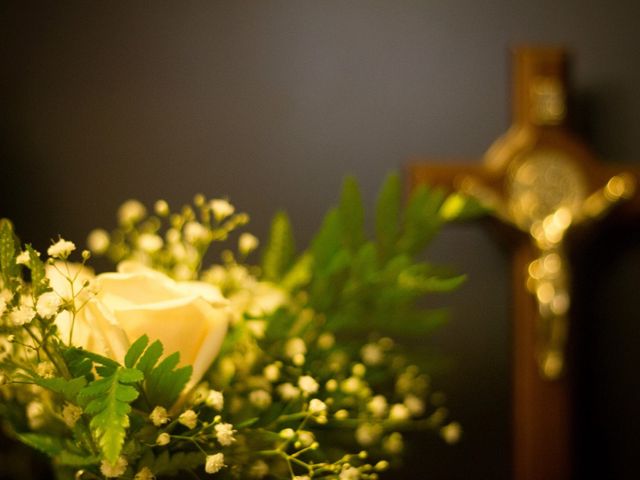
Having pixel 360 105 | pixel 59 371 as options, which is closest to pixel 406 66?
pixel 360 105

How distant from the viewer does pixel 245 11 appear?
1206 mm

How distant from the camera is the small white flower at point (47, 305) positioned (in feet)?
1.80

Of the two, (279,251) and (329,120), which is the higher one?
(329,120)

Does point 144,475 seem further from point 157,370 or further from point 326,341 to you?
point 326,341

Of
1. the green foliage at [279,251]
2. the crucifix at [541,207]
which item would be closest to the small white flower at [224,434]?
A: the green foliage at [279,251]

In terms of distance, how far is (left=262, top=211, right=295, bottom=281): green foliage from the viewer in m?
0.85

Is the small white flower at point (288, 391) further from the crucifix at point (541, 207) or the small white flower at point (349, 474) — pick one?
the crucifix at point (541, 207)

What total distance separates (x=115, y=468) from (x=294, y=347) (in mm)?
238

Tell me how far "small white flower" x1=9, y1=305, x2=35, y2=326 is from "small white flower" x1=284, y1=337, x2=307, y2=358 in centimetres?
28

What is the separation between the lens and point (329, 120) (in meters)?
1.21

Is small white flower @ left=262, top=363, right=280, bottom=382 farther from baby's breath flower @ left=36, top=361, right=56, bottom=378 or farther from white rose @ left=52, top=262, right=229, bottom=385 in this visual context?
baby's breath flower @ left=36, top=361, right=56, bottom=378

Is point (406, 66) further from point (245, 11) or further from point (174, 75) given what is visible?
point (174, 75)

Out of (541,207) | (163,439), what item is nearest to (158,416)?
(163,439)

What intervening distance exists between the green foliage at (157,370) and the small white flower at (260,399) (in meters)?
0.14
